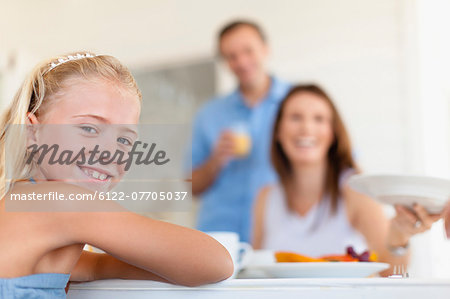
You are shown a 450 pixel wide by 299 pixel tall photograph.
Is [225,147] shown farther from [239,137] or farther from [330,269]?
[330,269]

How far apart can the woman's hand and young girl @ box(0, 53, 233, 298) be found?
662 mm

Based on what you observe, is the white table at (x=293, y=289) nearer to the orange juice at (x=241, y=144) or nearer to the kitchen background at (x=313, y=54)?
the orange juice at (x=241, y=144)

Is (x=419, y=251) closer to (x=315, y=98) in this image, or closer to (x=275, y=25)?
(x=315, y=98)

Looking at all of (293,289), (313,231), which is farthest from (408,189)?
(313,231)

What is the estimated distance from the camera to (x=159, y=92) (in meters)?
3.69

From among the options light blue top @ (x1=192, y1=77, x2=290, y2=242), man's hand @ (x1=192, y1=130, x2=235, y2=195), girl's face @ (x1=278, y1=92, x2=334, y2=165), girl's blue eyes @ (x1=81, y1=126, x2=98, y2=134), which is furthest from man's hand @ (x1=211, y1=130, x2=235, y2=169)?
girl's blue eyes @ (x1=81, y1=126, x2=98, y2=134)

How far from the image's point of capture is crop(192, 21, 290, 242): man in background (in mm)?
2627

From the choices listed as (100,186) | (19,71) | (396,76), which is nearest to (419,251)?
(396,76)

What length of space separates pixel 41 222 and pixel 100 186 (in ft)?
0.49

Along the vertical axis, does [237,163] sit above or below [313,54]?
below

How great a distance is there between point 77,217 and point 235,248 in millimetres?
377

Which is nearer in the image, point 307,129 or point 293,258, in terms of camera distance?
point 293,258

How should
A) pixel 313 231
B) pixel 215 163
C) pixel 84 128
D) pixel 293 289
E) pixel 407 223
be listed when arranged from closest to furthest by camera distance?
pixel 293 289 → pixel 84 128 → pixel 407 223 → pixel 313 231 → pixel 215 163

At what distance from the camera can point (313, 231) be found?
6.67 ft
